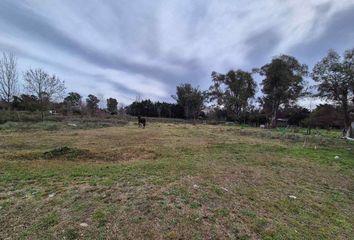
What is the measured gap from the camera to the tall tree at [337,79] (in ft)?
54.0

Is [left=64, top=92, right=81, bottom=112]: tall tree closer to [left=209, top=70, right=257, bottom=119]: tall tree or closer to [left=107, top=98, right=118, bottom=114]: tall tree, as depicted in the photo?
[left=107, top=98, right=118, bottom=114]: tall tree

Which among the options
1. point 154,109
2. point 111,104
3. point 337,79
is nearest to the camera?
point 337,79

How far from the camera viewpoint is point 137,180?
4711 mm

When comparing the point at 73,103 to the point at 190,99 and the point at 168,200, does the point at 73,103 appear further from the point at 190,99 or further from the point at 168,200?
the point at 168,200

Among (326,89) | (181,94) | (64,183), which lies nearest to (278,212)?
(64,183)

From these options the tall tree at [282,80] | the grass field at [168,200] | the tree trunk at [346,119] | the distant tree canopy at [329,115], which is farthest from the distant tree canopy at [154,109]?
the grass field at [168,200]

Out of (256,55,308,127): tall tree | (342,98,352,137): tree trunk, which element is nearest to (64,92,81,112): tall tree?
(256,55,308,127): tall tree

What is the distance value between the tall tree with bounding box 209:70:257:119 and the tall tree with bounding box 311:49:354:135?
93.4 feet

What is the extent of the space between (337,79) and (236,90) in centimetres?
3170

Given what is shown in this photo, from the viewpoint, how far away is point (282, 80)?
3438 cm

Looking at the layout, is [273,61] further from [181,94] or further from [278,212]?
[278,212]

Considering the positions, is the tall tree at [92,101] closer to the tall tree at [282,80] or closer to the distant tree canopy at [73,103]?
the distant tree canopy at [73,103]

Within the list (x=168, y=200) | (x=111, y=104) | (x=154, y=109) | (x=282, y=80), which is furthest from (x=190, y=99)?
(x=168, y=200)

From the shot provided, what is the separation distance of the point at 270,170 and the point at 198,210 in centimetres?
386
